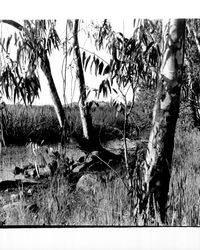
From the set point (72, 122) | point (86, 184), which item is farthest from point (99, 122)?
point (86, 184)

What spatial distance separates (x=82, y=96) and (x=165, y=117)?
570 millimetres

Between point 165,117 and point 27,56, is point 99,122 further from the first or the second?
point 27,56

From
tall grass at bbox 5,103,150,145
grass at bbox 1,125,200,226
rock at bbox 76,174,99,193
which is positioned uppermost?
tall grass at bbox 5,103,150,145

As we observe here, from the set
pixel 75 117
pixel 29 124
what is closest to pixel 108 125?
pixel 75 117

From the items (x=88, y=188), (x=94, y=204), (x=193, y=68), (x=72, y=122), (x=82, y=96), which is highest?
(x=193, y=68)

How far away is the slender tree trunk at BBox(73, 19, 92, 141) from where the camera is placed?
3.14 meters

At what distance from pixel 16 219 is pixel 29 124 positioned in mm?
633

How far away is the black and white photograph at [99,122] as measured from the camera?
10.2ft

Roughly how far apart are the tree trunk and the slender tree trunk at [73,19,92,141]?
0.42 metres

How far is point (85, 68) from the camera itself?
3.16m

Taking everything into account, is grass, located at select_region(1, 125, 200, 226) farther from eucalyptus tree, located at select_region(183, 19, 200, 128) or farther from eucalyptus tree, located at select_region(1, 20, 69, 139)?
eucalyptus tree, located at select_region(1, 20, 69, 139)

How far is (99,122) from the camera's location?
3.16m

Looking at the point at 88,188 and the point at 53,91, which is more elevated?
the point at 53,91

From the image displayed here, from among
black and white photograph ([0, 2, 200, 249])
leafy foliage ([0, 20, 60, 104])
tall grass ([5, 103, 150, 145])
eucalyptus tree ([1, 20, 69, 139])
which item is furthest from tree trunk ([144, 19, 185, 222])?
leafy foliage ([0, 20, 60, 104])
